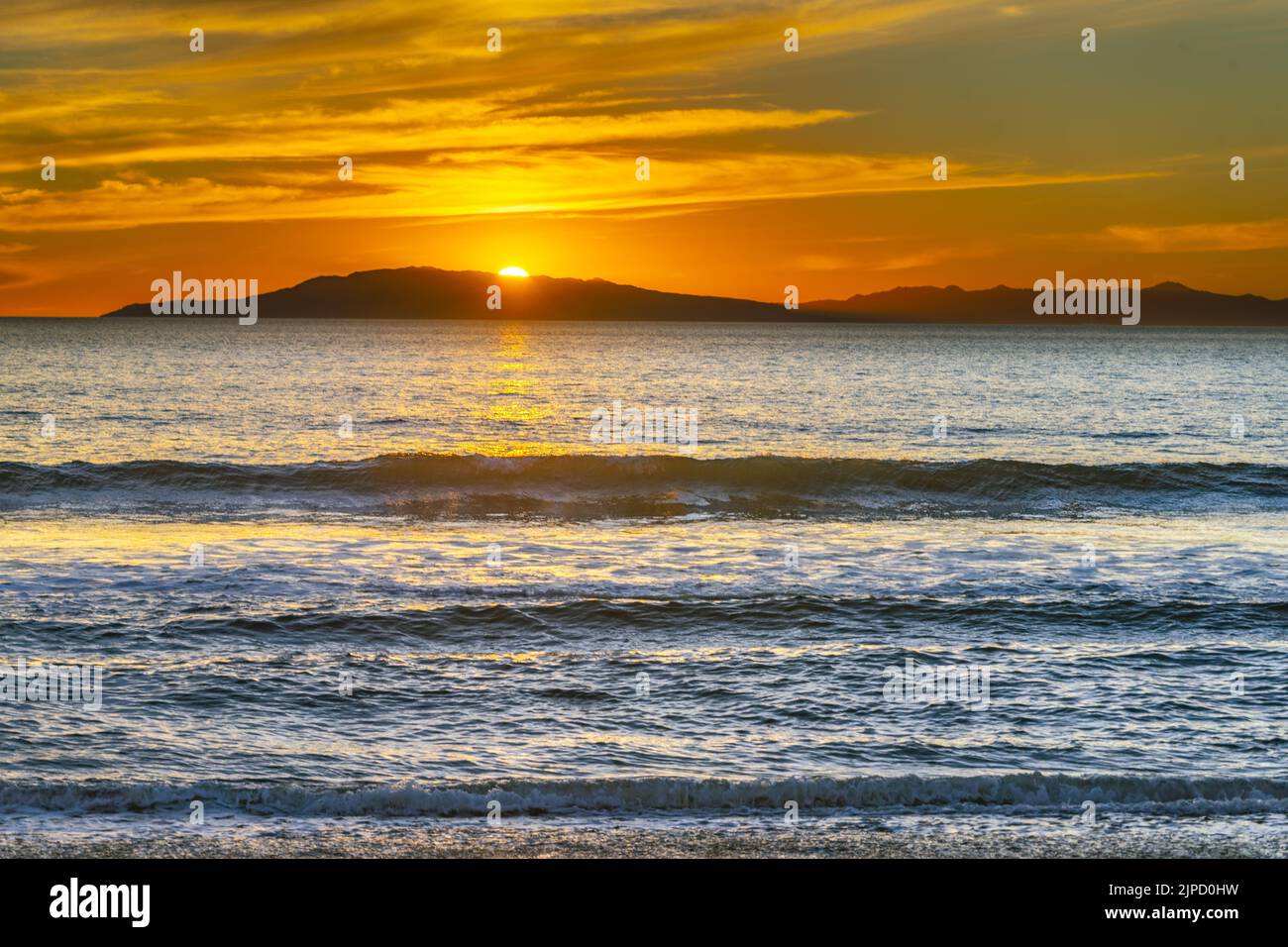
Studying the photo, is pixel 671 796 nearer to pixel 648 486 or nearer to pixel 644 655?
pixel 644 655

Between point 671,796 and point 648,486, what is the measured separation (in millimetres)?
23471

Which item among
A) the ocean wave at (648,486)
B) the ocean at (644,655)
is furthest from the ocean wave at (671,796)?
the ocean wave at (648,486)

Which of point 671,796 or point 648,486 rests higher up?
point 648,486

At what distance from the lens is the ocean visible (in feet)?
29.2

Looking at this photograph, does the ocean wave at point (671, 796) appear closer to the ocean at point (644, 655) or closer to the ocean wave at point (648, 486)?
the ocean at point (644, 655)

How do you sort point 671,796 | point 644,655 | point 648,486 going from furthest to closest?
point 648,486 → point 644,655 → point 671,796

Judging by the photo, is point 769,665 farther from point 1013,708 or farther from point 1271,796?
point 1271,796

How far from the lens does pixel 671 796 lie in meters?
9.25

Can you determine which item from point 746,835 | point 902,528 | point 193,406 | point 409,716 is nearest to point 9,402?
point 193,406

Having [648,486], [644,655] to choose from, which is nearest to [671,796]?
[644,655]

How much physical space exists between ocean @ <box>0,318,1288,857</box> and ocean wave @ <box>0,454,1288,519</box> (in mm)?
170

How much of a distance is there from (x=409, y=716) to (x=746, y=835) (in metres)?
4.09

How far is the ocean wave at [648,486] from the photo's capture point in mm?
29391
